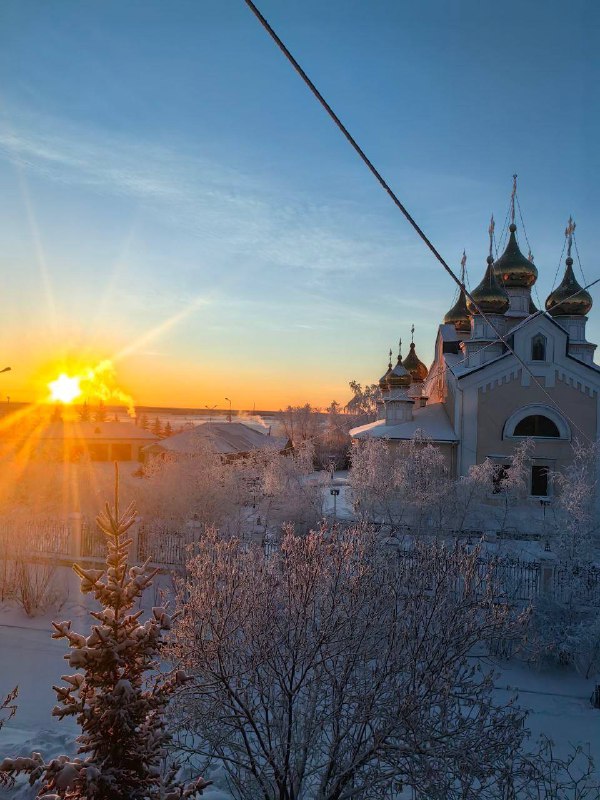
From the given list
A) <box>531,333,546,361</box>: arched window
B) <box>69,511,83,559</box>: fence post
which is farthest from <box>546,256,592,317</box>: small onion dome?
<box>69,511,83,559</box>: fence post

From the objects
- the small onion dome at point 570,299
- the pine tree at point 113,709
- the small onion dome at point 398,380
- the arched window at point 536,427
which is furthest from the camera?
the small onion dome at point 398,380

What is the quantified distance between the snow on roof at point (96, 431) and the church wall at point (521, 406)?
22862mm

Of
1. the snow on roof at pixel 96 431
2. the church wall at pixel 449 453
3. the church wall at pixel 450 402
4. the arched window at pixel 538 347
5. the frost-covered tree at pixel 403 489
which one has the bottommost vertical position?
the frost-covered tree at pixel 403 489

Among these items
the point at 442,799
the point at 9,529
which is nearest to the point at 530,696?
the point at 442,799

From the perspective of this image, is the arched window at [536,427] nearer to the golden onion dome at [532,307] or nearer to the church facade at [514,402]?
the church facade at [514,402]

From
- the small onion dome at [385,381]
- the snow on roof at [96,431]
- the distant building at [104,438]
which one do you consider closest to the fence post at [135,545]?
the small onion dome at [385,381]

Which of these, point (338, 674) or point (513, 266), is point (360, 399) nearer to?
point (513, 266)

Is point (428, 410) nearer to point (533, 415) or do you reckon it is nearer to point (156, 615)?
point (533, 415)

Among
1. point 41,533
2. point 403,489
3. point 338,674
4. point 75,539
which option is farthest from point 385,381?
point 338,674

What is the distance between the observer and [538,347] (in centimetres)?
1952

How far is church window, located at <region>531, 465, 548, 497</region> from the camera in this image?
1912cm

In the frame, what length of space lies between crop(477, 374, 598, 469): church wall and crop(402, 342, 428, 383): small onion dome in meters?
10.3

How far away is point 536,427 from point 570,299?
18.7ft

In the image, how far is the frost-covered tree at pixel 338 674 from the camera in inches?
193
